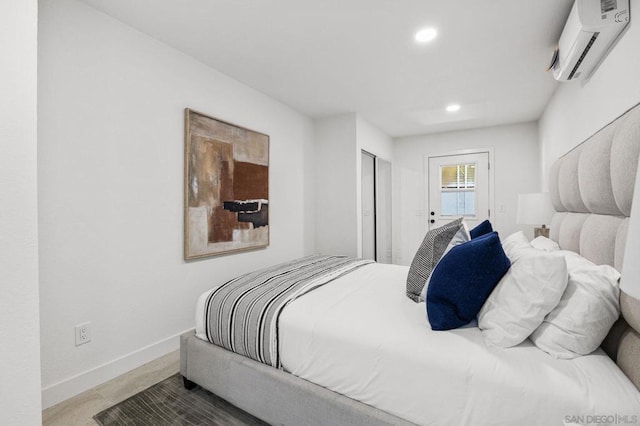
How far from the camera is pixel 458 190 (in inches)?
194

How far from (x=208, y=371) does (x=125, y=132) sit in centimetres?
168

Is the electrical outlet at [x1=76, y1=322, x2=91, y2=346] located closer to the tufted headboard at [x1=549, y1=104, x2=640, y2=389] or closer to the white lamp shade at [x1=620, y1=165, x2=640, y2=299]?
the white lamp shade at [x1=620, y1=165, x2=640, y2=299]

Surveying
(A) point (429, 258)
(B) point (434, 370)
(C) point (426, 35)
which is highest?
(C) point (426, 35)

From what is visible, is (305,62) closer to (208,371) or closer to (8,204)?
(8,204)

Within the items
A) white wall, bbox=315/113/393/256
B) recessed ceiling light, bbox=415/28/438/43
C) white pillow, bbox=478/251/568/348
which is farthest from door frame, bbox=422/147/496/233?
white pillow, bbox=478/251/568/348

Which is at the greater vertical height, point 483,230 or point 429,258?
point 483,230

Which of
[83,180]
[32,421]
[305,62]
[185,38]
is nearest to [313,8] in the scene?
[305,62]

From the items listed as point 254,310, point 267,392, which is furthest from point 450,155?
point 267,392

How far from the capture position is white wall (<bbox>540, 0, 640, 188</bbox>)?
4.48 feet

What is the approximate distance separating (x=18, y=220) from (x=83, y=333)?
1.10m

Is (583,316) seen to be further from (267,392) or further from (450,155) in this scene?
(450,155)

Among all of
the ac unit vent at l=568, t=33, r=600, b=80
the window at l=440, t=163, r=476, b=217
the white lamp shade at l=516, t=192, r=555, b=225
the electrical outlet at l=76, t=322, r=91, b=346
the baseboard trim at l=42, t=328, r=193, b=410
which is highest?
the ac unit vent at l=568, t=33, r=600, b=80

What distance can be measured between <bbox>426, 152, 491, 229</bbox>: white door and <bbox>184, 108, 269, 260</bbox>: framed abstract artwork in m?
3.06

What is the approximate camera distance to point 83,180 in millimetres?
1891
